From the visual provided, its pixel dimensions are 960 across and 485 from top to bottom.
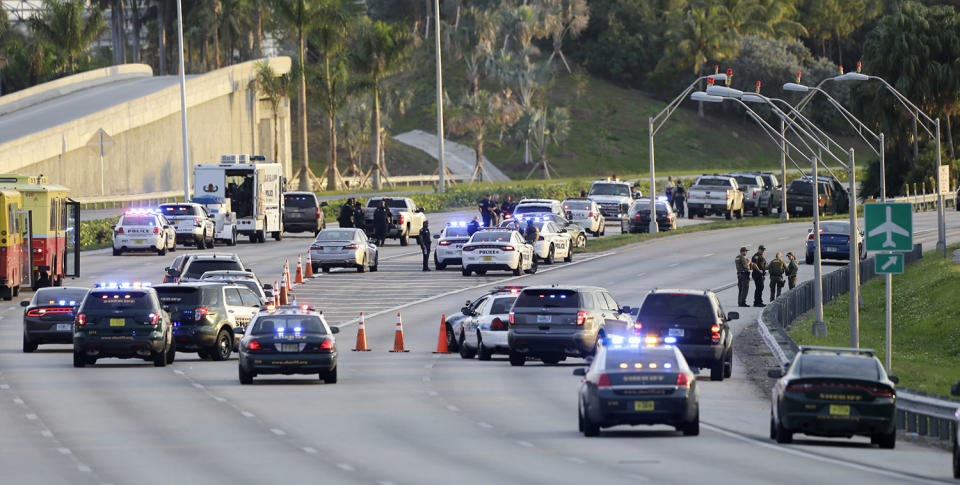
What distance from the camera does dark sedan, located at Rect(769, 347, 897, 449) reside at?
21641mm

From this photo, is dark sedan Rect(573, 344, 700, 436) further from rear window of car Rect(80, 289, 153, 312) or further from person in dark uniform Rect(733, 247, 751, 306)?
person in dark uniform Rect(733, 247, 751, 306)

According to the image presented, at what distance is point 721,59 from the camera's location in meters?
145

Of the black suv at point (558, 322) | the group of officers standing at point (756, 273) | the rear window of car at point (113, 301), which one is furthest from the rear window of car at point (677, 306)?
the group of officers standing at point (756, 273)

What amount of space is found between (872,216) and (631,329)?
18.5 feet

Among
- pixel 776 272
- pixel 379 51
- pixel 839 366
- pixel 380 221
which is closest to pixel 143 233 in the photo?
pixel 380 221

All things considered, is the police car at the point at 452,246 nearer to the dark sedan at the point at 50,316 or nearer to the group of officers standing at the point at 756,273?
the group of officers standing at the point at 756,273

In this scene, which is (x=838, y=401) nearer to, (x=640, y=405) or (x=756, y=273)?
(x=640, y=405)

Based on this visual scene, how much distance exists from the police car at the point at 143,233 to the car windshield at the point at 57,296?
22.7m

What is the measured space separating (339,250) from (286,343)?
1051 inches

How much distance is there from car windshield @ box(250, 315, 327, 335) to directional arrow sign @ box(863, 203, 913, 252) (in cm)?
996

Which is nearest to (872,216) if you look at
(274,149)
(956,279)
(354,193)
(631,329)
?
(631,329)

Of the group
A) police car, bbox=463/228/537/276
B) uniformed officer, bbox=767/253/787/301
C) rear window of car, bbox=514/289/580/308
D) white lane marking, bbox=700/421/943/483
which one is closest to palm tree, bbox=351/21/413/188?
police car, bbox=463/228/537/276

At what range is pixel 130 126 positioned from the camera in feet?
291

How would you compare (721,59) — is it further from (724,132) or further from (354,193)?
(354,193)
